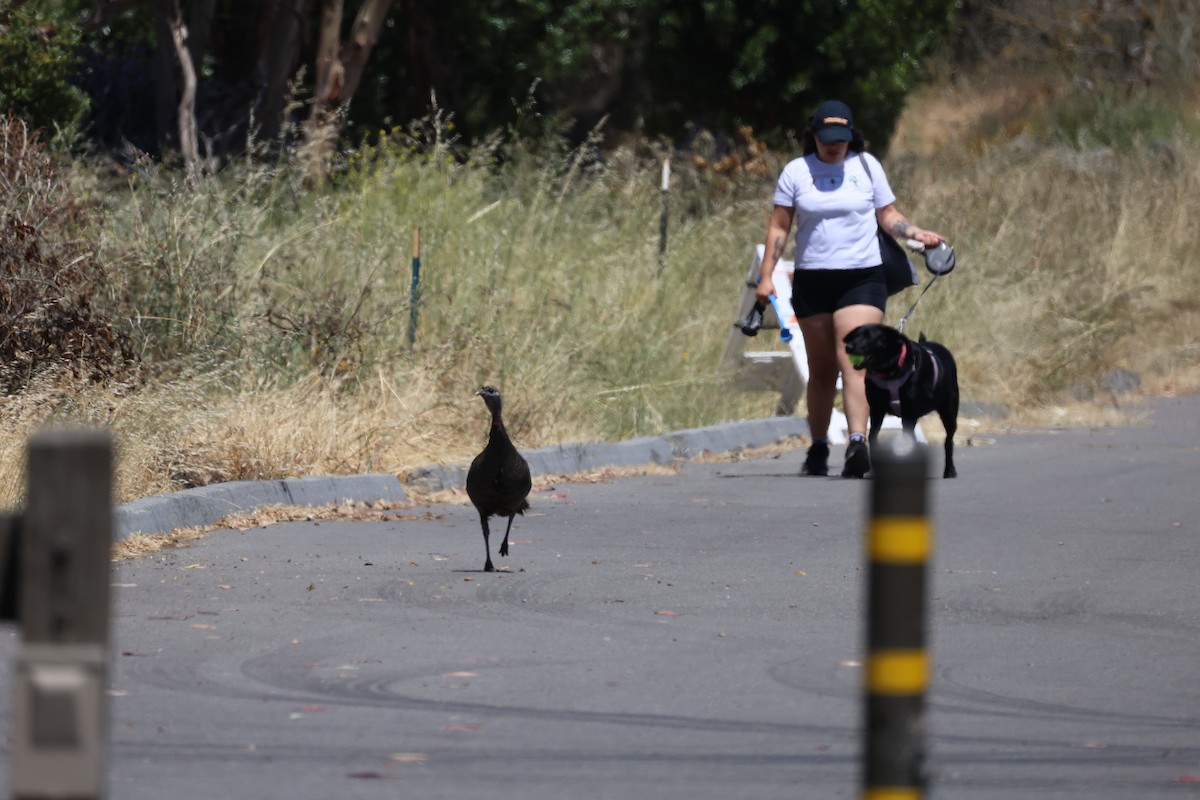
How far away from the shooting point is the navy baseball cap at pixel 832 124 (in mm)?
11875

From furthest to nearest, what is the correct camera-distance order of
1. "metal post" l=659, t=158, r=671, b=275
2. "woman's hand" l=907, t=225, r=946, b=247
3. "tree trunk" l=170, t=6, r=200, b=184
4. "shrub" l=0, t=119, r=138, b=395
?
"tree trunk" l=170, t=6, r=200, b=184, "metal post" l=659, t=158, r=671, b=275, "woman's hand" l=907, t=225, r=946, b=247, "shrub" l=0, t=119, r=138, b=395

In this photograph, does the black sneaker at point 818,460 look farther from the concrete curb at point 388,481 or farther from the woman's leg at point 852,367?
the concrete curb at point 388,481

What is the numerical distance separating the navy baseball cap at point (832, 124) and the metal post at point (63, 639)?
936cm

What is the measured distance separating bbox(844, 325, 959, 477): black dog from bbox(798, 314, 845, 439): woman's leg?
1.16 ft

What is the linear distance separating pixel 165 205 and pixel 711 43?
17.4 meters

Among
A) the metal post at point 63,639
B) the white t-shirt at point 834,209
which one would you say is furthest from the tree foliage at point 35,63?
the metal post at point 63,639

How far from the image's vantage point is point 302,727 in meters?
5.29

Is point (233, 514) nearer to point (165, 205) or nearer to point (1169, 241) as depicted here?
→ point (165, 205)

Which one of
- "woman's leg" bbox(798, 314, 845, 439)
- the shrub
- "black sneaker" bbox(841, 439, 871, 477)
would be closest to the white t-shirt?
"woman's leg" bbox(798, 314, 845, 439)

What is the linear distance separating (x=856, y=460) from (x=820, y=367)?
68 cm

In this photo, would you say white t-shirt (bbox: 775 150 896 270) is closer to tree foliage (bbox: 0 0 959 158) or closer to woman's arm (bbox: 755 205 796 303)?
woman's arm (bbox: 755 205 796 303)

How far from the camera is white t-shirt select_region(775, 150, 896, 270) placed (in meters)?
11.9

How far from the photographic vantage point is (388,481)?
1090 centimetres

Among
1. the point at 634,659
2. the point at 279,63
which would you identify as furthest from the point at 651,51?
the point at 634,659
